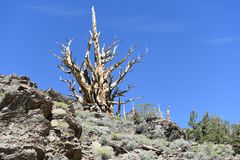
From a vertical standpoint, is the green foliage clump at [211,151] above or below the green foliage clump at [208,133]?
below

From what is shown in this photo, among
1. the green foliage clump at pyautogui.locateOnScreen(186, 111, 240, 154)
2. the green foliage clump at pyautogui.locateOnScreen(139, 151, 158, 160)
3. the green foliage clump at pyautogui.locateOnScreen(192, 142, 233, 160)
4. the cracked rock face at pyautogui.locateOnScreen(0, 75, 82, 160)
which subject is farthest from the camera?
the green foliage clump at pyautogui.locateOnScreen(186, 111, 240, 154)

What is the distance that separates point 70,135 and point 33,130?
1.13m

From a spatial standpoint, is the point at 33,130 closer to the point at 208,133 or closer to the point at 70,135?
the point at 70,135

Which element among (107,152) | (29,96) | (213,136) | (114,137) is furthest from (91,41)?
(29,96)

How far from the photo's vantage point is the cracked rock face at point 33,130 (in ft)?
20.9

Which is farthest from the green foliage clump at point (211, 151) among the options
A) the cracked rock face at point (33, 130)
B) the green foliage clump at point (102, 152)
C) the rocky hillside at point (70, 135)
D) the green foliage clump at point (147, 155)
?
the cracked rock face at point (33, 130)

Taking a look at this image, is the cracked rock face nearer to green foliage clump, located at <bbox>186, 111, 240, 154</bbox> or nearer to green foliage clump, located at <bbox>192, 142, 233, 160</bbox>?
green foliage clump, located at <bbox>192, 142, 233, 160</bbox>

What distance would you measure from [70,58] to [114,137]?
424 inches

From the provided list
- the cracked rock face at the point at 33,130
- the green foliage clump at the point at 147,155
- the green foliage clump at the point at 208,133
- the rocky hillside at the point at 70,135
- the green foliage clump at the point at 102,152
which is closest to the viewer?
the cracked rock face at the point at 33,130

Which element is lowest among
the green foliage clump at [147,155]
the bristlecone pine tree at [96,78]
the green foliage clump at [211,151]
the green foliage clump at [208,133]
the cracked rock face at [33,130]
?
the cracked rock face at [33,130]

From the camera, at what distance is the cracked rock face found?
20.9 ft

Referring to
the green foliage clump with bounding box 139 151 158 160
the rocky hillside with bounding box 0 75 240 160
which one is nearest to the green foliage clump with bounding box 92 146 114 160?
the rocky hillside with bounding box 0 75 240 160

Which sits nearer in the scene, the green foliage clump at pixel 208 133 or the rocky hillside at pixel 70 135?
the rocky hillside at pixel 70 135

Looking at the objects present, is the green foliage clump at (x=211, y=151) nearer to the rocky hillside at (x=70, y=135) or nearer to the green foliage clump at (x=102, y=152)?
the rocky hillside at (x=70, y=135)
